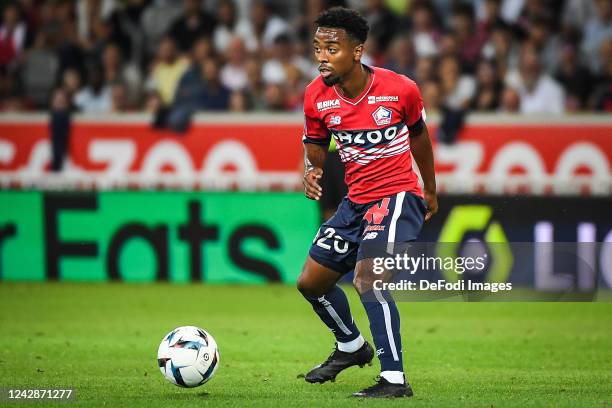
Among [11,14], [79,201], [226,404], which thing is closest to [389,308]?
[226,404]

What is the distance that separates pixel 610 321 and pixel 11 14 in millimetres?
10975

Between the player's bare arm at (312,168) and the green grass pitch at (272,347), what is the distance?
1.28 meters

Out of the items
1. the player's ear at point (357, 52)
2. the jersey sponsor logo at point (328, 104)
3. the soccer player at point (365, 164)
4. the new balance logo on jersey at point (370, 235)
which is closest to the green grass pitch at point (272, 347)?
the soccer player at point (365, 164)

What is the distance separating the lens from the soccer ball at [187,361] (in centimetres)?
750

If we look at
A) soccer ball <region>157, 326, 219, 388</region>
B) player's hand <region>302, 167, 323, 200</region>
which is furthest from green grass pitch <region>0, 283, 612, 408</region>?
player's hand <region>302, 167, 323, 200</region>

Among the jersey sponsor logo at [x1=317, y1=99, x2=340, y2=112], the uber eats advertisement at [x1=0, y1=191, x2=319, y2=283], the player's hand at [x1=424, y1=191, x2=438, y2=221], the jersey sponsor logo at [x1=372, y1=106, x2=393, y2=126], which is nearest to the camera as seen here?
the jersey sponsor logo at [x1=372, y1=106, x2=393, y2=126]

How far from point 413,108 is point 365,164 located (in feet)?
1.52

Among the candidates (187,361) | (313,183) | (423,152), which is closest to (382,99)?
(423,152)

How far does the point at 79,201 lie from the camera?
48.5ft

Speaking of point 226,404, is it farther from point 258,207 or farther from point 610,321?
point 258,207

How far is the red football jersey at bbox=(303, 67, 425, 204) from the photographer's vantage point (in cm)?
749

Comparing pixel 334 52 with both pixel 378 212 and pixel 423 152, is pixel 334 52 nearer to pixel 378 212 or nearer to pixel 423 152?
pixel 423 152

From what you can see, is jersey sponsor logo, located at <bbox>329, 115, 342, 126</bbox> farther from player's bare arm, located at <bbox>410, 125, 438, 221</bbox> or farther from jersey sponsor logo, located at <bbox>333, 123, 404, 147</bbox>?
player's bare arm, located at <bbox>410, 125, 438, 221</bbox>

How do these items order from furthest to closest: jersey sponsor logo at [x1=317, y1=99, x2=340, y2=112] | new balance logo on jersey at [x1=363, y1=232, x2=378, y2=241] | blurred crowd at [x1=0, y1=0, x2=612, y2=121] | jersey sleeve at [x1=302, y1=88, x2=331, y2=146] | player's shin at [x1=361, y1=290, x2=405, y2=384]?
blurred crowd at [x1=0, y1=0, x2=612, y2=121], jersey sleeve at [x1=302, y1=88, x2=331, y2=146], jersey sponsor logo at [x1=317, y1=99, x2=340, y2=112], new balance logo on jersey at [x1=363, y1=232, x2=378, y2=241], player's shin at [x1=361, y1=290, x2=405, y2=384]
